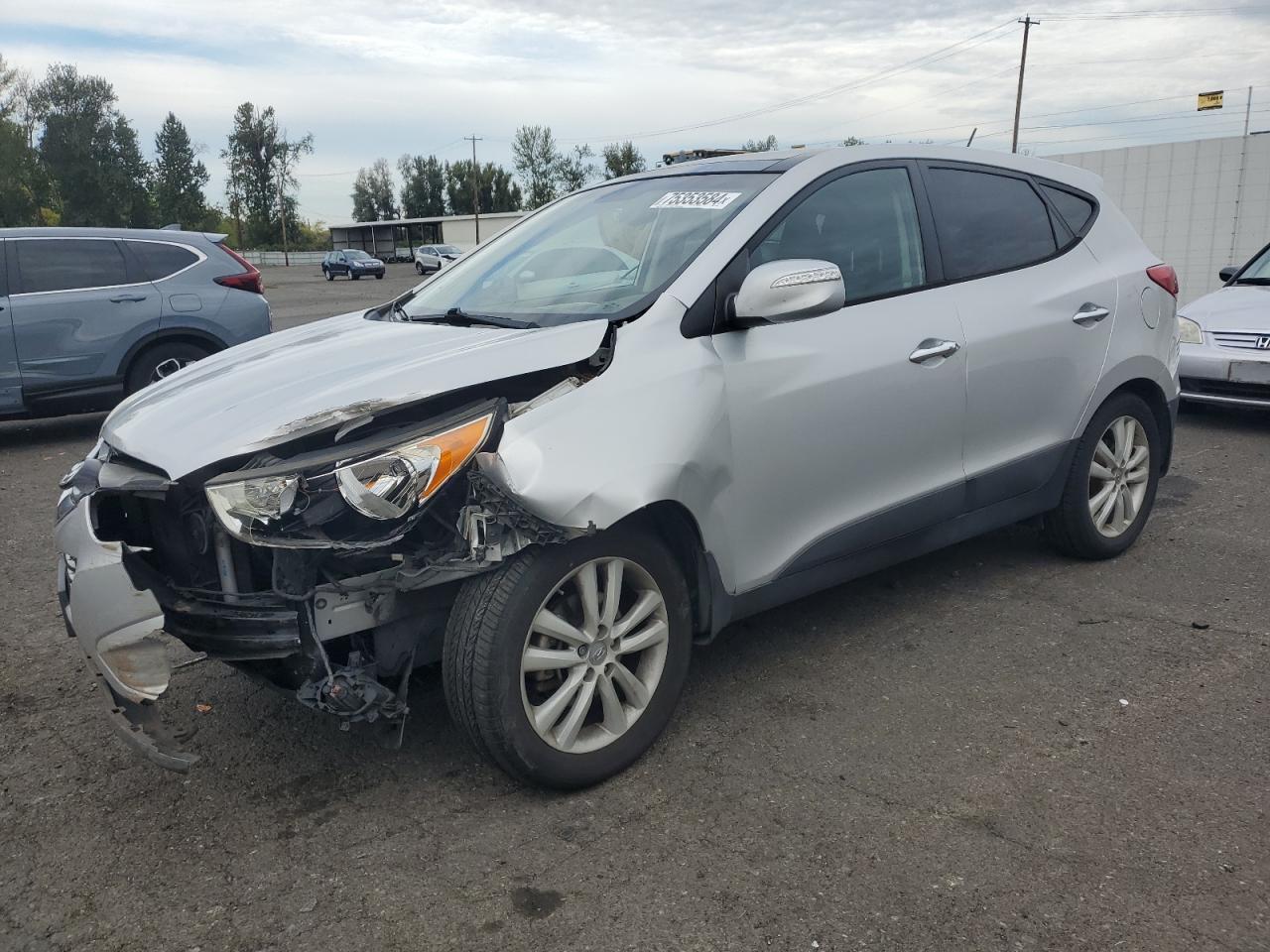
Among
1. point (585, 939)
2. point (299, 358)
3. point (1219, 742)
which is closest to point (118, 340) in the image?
point (299, 358)

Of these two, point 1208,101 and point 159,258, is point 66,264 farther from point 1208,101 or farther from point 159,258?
point 1208,101

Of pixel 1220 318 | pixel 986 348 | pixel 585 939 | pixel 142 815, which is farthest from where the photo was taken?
pixel 1220 318

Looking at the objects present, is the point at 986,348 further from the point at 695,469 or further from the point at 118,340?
the point at 118,340

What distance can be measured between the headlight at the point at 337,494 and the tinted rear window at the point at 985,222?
89.1 inches

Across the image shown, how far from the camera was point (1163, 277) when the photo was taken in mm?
4844

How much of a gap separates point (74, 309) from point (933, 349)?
287 inches

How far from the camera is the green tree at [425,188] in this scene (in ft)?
352

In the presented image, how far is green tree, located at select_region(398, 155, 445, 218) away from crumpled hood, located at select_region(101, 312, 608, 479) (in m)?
108

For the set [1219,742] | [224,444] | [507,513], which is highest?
[224,444]

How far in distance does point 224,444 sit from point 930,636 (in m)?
2.67

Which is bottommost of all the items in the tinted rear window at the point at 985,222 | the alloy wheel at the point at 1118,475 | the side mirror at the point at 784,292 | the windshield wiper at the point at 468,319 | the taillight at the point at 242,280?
the alloy wheel at the point at 1118,475

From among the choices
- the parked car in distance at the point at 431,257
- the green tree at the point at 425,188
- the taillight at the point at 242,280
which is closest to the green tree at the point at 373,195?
the green tree at the point at 425,188

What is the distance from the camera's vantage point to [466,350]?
3070mm

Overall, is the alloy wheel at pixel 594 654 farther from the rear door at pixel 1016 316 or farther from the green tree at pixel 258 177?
the green tree at pixel 258 177
